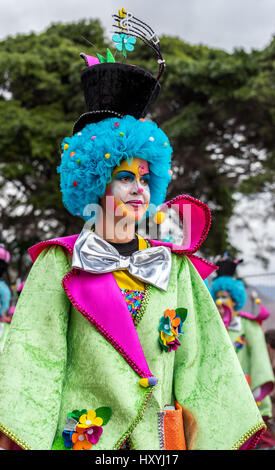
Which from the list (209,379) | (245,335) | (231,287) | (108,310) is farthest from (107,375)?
(245,335)

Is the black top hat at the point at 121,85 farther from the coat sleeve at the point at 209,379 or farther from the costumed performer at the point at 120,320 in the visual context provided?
the coat sleeve at the point at 209,379

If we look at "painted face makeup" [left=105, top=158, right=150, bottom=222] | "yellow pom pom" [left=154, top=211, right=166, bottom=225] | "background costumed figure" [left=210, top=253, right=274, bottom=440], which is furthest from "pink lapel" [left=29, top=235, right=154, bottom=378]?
"background costumed figure" [left=210, top=253, right=274, bottom=440]

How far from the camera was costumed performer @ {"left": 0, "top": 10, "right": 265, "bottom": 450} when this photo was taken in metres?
2.32

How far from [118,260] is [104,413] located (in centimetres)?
67

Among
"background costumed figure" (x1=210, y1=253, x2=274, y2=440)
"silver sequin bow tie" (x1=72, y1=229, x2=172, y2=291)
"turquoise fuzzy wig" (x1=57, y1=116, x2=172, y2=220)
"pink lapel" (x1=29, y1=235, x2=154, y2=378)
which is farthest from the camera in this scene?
"background costumed figure" (x1=210, y1=253, x2=274, y2=440)

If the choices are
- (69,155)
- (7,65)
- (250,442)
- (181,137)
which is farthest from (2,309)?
(7,65)

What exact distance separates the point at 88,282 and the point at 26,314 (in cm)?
30

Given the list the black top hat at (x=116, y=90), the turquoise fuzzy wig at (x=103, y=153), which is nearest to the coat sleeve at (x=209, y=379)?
the turquoise fuzzy wig at (x=103, y=153)

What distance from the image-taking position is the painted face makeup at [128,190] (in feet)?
8.80

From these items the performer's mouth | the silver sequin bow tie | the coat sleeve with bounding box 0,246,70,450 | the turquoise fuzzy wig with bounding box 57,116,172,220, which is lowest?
the coat sleeve with bounding box 0,246,70,450

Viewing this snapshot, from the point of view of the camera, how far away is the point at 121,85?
2.70 metres

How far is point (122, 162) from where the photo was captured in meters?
2.68

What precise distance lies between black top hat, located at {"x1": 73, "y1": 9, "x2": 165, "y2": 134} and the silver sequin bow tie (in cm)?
60

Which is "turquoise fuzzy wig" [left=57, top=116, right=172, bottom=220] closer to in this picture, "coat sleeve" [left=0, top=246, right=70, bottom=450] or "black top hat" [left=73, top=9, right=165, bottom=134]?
"black top hat" [left=73, top=9, right=165, bottom=134]
